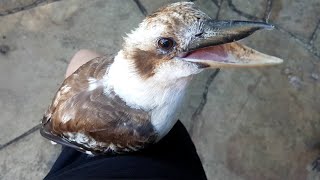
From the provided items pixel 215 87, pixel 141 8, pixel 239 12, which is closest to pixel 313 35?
pixel 239 12

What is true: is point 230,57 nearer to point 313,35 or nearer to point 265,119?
point 265,119

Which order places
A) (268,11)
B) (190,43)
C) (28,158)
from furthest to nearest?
(268,11) < (28,158) < (190,43)

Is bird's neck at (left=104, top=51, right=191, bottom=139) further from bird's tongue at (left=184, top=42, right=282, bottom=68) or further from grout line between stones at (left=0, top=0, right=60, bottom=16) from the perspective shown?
grout line between stones at (left=0, top=0, right=60, bottom=16)

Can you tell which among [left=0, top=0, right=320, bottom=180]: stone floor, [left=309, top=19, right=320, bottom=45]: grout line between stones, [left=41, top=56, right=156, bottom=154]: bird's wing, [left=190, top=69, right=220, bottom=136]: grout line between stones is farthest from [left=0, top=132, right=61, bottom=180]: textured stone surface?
[left=309, top=19, right=320, bottom=45]: grout line between stones

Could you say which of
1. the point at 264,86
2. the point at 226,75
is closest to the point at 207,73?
the point at 226,75

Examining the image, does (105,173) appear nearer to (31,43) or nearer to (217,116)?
(217,116)

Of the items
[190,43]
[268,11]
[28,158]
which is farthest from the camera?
[268,11]
